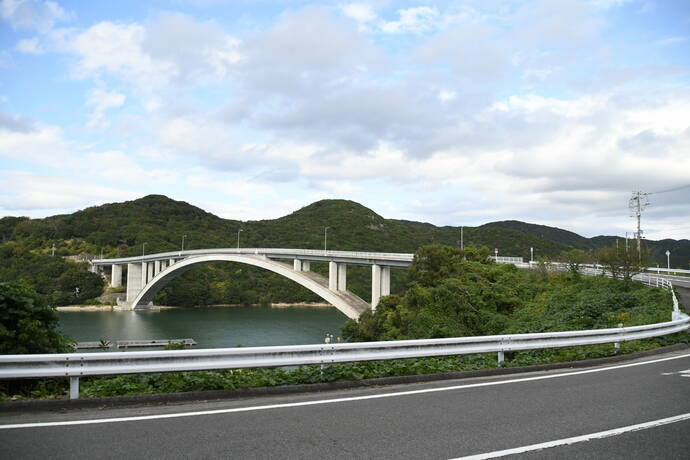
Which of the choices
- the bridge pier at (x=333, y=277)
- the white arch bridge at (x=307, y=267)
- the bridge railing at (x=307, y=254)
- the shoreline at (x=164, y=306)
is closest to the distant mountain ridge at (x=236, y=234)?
the shoreline at (x=164, y=306)


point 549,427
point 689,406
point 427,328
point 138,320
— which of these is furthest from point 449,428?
point 138,320

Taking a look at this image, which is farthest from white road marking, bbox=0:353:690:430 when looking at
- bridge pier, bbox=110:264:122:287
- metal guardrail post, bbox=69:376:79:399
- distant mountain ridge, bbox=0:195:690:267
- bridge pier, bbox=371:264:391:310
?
bridge pier, bbox=110:264:122:287

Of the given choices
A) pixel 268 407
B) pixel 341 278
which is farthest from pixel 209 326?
pixel 268 407

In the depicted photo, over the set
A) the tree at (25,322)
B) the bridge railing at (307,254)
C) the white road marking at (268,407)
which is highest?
the bridge railing at (307,254)

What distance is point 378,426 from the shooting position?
15.9ft

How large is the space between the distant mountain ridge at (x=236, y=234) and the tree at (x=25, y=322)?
3291 inches

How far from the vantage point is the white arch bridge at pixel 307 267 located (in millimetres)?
44562

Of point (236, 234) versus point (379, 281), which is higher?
point (236, 234)

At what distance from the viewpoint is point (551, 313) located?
60.9 feet

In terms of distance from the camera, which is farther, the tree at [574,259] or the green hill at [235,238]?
the green hill at [235,238]

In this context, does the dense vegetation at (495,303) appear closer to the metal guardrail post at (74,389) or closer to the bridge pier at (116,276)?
the metal guardrail post at (74,389)

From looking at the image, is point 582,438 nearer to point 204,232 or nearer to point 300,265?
point 300,265

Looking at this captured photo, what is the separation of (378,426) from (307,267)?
51.9 metres

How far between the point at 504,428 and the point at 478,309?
20499mm
